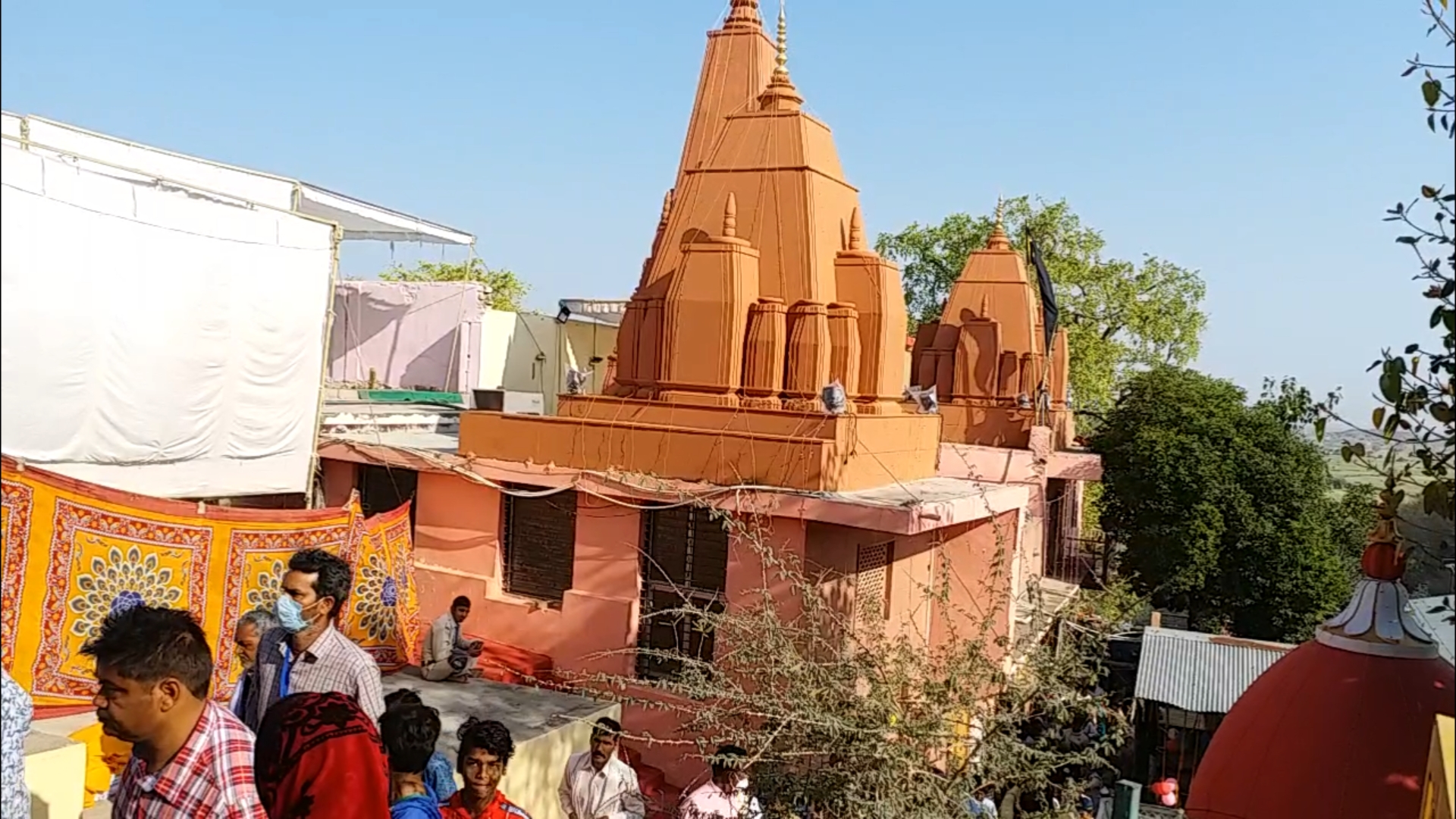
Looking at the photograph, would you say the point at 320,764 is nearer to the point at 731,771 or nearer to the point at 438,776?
the point at 438,776

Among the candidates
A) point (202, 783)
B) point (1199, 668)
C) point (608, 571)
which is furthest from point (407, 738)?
point (1199, 668)

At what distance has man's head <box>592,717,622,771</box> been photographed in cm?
473

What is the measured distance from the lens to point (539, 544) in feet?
30.6

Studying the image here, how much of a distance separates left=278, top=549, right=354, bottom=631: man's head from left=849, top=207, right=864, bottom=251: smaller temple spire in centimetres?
797

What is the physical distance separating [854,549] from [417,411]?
306 inches

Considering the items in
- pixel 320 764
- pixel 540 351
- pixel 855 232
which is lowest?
pixel 320 764

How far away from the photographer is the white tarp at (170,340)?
18.9ft

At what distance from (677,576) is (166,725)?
6463 millimetres

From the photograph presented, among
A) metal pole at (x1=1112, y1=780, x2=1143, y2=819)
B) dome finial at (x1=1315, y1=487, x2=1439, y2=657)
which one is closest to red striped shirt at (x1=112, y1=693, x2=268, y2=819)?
dome finial at (x1=1315, y1=487, x2=1439, y2=657)

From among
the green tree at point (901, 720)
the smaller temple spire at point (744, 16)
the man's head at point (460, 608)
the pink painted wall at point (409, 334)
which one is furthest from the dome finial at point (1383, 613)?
the pink painted wall at point (409, 334)

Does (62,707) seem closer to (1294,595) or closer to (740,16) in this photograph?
(740,16)

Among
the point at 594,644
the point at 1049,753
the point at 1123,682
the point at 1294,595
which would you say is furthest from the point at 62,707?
the point at 1294,595

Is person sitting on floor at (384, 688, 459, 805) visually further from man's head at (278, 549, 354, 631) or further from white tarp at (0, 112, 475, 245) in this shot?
white tarp at (0, 112, 475, 245)

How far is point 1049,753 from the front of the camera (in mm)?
4801
